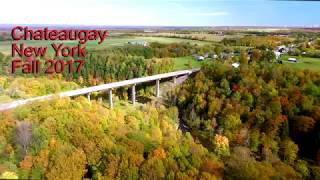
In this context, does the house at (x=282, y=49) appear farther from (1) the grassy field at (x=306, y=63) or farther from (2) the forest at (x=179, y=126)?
(1) the grassy field at (x=306, y=63)

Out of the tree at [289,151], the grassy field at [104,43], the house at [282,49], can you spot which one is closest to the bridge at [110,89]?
the house at [282,49]

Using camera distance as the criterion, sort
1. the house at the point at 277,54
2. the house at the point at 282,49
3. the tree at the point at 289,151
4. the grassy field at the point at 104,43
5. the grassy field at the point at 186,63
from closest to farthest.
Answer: the tree at the point at 289,151, the house at the point at 277,54, the house at the point at 282,49, the grassy field at the point at 186,63, the grassy field at the point at 104,43

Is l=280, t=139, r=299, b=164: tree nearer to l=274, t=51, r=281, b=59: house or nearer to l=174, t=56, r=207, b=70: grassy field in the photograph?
l=274, t=51, r=281, b=59: house

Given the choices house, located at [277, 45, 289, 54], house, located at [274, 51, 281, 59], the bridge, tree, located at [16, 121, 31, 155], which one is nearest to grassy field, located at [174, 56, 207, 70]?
the bridge

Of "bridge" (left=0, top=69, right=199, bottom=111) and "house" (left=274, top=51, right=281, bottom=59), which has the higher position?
"house" (left=274, top=51, right=281, bottom=59)

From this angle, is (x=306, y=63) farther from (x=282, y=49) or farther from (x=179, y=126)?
(x=179, y=126)

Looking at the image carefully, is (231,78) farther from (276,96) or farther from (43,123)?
(43,123)

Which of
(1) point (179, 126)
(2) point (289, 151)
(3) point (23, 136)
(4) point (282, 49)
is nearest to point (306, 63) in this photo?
(4) point (282, 49)

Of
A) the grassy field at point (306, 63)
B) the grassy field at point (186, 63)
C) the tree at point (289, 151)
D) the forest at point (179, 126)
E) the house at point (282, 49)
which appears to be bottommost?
the tree at point (289, 151)
